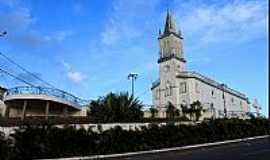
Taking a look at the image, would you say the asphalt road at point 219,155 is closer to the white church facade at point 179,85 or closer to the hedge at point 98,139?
the hedge at point 98,139

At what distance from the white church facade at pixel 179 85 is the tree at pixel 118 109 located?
3344 centimetres

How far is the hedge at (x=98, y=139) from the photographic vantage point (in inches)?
915

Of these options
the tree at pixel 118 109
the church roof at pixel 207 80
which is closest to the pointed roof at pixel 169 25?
the church roof at pixel 207 80

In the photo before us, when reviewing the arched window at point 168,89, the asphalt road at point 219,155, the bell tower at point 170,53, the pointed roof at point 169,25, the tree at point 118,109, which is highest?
the pointed roof at point 169,25

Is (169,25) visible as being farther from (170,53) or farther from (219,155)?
(219,155)

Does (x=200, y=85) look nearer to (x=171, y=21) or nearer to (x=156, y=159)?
(x=171, y=21)

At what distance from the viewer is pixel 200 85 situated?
74.6 metres

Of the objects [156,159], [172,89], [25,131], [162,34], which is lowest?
[156,159]

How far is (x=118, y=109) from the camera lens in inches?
1356

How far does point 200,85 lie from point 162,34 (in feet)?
54.0

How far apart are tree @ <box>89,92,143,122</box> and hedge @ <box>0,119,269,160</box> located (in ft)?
13.8

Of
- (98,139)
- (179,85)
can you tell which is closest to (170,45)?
(179,85)

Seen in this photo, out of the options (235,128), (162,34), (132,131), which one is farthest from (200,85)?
(132,131)

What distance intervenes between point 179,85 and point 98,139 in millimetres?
48836
